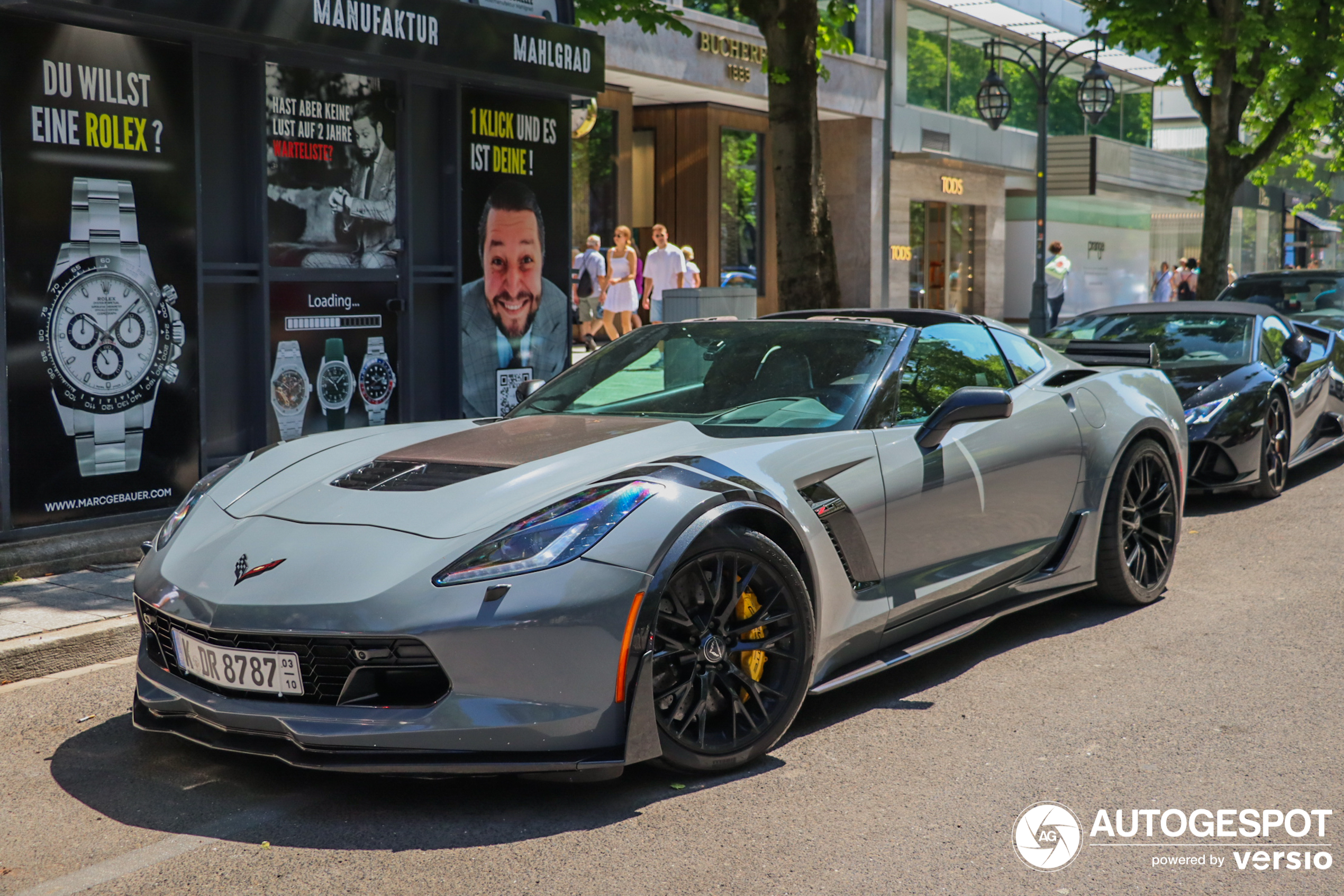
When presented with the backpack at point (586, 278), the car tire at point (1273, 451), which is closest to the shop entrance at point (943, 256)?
the backpack at point (586, 278)

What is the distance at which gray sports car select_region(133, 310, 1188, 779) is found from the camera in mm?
3396

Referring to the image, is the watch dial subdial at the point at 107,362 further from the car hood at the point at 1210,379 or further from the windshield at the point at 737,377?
the car hood at the point at 1210,379

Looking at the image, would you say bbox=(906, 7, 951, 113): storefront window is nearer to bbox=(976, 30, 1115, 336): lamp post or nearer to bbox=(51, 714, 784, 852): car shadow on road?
bbox=(976, 30, 1115, 336): lamp post

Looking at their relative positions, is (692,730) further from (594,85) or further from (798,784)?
(594,85)

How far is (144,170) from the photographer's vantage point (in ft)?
23.9

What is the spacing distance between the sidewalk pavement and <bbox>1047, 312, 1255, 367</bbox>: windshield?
631cm

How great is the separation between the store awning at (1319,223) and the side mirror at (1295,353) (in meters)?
57.1

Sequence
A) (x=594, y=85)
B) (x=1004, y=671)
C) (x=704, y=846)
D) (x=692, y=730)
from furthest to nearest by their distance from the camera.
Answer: (x=594, y=85), (x=1004, y=671), (x=692, y=730), (x=704, y=846)

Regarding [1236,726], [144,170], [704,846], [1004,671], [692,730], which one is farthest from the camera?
[144,170]

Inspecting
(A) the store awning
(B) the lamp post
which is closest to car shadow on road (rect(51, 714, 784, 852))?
(B) the lamp post

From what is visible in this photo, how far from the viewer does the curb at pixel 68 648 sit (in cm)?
502

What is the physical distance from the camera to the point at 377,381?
29.7 ft

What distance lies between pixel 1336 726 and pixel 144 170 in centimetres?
629

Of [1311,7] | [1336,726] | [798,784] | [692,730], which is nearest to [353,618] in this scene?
[692,730]
